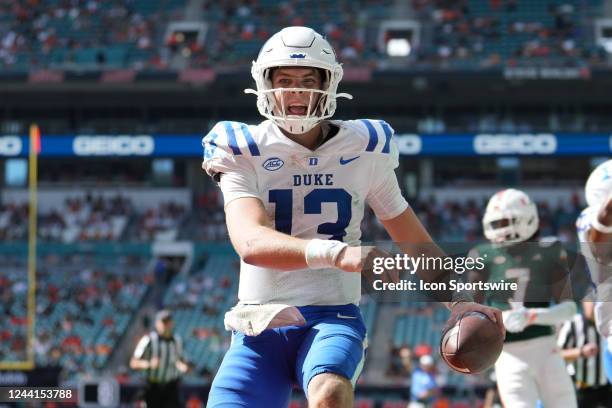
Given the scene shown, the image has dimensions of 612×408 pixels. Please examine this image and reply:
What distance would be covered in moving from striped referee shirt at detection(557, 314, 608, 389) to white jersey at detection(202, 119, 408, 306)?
4.98 meters

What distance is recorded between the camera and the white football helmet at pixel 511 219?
6.58 metres

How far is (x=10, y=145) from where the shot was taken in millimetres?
27547

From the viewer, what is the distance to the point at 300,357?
372 cm

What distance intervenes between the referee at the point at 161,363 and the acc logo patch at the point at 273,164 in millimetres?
8478

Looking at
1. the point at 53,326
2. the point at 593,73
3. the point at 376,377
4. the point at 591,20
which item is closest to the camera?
the point at 376,377

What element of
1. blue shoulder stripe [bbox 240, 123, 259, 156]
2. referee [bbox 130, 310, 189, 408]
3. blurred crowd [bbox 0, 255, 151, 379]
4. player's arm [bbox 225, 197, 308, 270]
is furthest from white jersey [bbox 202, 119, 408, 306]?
blurred crowd [bbox 0, 255, 151, 379]

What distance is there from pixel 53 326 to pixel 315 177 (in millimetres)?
21366

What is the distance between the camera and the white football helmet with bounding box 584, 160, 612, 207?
18.0 ft

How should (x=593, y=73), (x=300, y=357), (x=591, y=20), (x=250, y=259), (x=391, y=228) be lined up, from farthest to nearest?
1. (x=591, y=20)
2. (x=593, y=73)
3. (x=391, y=228)
4. (x=300, y=357)
5. (x=250, y=259)

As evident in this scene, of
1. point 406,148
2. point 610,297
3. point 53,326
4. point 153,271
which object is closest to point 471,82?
point 406,148

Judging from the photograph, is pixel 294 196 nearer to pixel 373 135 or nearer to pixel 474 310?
pixel 373 135

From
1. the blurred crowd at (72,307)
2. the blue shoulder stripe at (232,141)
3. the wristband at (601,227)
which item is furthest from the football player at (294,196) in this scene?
the blurred crowd at (72,307)

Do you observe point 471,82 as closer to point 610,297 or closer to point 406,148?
point 406,148

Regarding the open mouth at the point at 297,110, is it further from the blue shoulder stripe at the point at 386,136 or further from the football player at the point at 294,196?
the blue shoulder stripe at the point at 386,136
